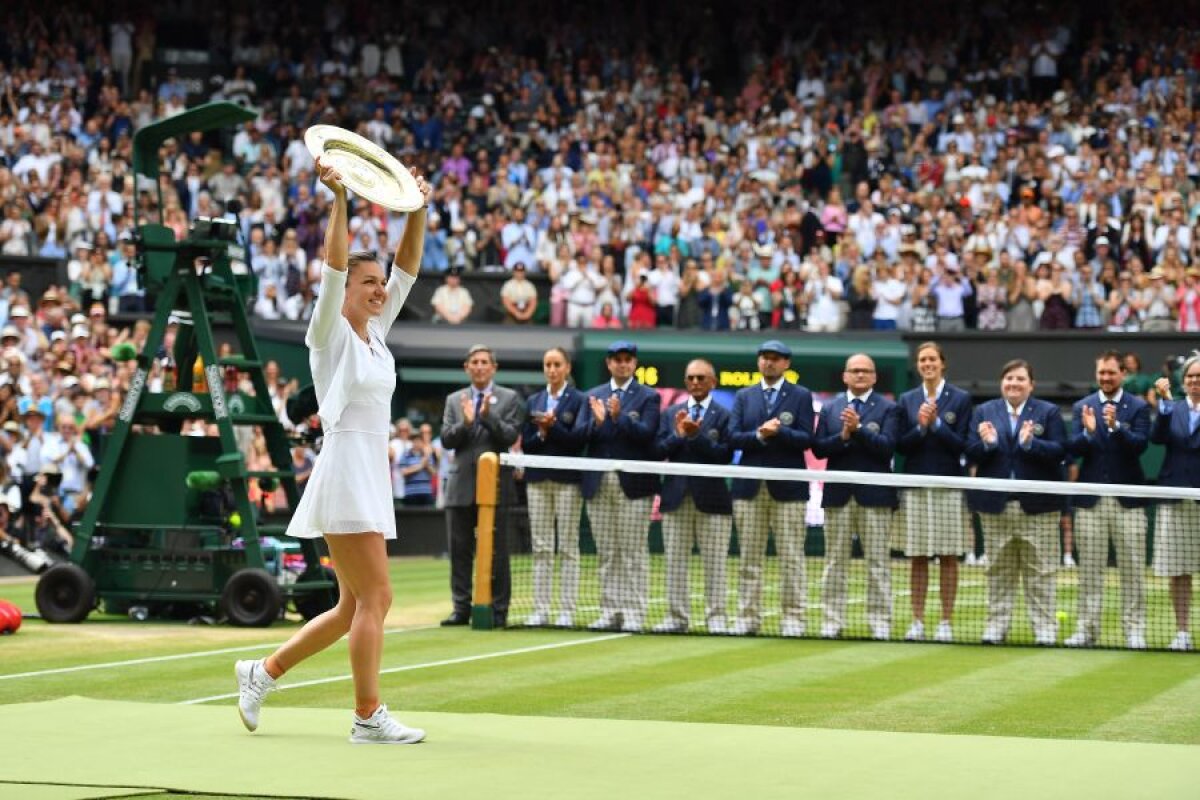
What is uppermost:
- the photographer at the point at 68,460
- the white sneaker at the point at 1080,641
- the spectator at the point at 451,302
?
the spectator at the point at 451,302

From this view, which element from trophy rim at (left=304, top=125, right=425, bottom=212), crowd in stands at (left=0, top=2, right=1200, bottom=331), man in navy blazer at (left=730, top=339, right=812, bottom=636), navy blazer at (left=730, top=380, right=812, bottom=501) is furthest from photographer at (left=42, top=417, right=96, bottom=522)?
trophy rim at (left=304, top=125, right=425, bottom=212)

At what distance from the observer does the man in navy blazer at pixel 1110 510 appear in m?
13.8

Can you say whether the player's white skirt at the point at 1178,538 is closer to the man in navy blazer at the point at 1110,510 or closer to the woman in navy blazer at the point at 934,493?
the man in navy blazer at the point at 1110,510

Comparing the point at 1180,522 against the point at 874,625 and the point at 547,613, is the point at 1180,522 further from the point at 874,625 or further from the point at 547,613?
the point at 547,613

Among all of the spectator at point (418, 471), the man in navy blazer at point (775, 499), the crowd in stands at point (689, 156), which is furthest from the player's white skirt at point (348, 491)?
the crowd in stands at point (689, 156)

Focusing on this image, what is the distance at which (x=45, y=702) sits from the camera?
9.41 m

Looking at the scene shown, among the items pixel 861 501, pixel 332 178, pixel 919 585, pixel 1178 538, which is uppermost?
pixel 332 178

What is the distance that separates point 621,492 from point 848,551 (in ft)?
6.00

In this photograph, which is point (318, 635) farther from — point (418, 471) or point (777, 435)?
point (418, 471)

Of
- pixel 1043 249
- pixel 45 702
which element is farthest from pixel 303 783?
pixel 1043 249

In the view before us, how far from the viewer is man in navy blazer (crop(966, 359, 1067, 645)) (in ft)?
45.9

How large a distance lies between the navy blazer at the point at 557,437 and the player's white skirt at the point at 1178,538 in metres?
4.43

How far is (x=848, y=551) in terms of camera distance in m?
14.4

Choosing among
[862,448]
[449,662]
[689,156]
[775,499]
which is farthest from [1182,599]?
[689,156]
